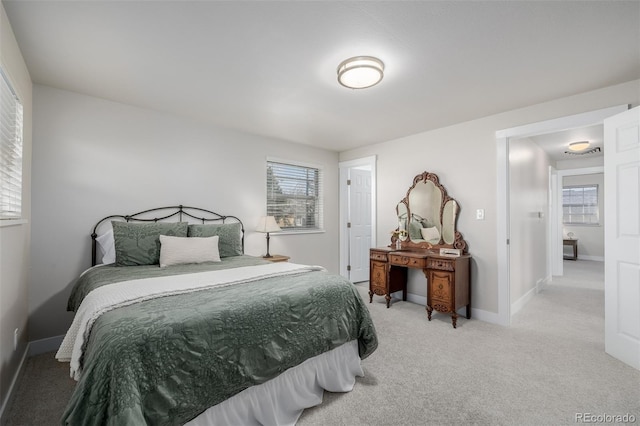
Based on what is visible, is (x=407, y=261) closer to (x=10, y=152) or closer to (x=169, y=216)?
(x=169, y=216)

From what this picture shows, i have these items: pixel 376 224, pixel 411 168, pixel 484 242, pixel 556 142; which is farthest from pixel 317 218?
pixel 556 142

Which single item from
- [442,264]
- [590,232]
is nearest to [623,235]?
[442,264]

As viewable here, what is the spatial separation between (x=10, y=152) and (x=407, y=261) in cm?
387

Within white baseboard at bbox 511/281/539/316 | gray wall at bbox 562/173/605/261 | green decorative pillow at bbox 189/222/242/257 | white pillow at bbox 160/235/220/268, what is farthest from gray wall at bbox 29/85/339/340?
gray wall at bbox 562/173/605/261

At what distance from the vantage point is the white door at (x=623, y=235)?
7.84 feet

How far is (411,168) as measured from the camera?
4.33m

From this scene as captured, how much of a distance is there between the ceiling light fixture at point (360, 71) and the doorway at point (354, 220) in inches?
108

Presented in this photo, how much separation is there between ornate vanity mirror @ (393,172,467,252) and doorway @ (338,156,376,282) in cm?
98

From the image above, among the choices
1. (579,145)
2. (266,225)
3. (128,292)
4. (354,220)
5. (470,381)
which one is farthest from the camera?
(354,220)

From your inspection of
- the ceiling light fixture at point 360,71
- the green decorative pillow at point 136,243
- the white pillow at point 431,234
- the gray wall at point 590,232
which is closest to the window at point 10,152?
the green decorative pillow at point 136,243

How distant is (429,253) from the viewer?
3.89 m

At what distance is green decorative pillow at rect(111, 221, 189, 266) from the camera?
275 cm

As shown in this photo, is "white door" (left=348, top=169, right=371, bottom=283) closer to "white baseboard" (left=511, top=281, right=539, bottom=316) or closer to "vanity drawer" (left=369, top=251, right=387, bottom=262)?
"vanity drawer" (left=369, top=251, right=387, bottom=262)

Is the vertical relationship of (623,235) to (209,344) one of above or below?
above
